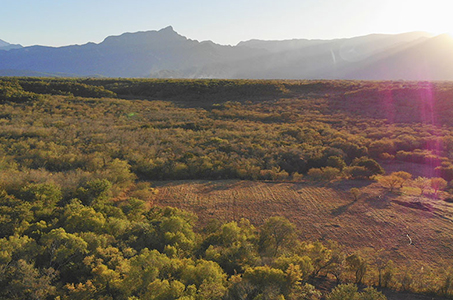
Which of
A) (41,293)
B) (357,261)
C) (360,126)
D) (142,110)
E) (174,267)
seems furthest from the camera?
(142,110)

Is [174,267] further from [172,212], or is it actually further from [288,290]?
[172,212]

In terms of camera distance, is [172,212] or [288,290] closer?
[288,290]

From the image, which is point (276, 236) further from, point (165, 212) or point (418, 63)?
point (418, 63)

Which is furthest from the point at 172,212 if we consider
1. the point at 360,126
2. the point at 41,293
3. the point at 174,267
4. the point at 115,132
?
the point at 360,126

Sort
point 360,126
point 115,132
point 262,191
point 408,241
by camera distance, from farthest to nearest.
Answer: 1. point 360,126
2. point 115,132
3. point 262,191
4. point 408,241

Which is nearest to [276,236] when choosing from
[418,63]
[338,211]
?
[338,211]

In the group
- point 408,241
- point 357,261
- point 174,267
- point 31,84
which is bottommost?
point 408,241

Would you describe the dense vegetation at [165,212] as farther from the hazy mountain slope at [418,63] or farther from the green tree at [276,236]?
the hazy mountain slope at [418,63]
